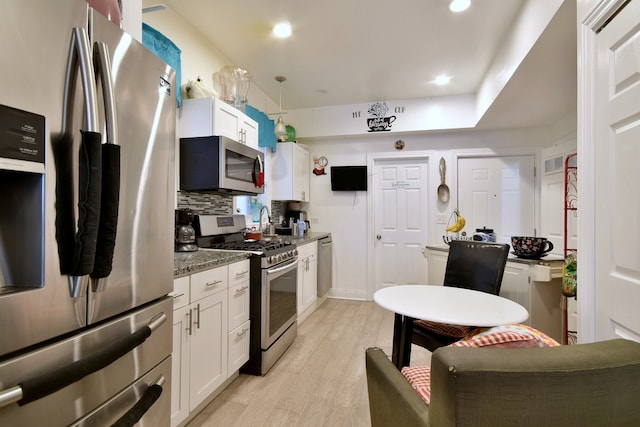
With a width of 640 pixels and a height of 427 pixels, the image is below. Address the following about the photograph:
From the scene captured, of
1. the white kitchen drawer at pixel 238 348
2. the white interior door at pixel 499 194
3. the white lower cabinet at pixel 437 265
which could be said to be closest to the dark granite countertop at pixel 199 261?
the white kitchen drawer at pixel 238 348

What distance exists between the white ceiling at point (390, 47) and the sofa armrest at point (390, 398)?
1950 millimetres

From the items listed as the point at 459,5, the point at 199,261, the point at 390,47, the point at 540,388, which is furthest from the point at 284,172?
the point at 540,388

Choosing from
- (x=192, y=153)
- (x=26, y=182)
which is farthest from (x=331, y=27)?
(x=26, y=182)

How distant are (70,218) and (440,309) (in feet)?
4.87

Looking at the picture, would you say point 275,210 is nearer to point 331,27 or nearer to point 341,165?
point 341,165

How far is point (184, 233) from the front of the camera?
2197 mm

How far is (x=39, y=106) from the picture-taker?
69 centimetres

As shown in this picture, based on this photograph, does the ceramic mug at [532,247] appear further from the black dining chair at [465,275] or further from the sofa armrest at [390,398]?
the sofa armrest at [390,398]

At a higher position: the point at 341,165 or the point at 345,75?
the point at 345,75

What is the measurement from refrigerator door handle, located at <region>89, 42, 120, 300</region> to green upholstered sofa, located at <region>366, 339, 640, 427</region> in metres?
0.88

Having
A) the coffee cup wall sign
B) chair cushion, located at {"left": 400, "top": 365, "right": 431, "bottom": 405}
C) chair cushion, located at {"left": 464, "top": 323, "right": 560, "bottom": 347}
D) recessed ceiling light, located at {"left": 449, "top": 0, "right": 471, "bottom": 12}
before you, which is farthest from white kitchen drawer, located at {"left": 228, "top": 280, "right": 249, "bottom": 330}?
the coffee cup wall sign

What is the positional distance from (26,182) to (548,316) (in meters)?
3.18

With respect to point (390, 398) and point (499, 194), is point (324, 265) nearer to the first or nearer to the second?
point (499, 194)

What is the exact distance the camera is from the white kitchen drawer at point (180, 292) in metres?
1.50
